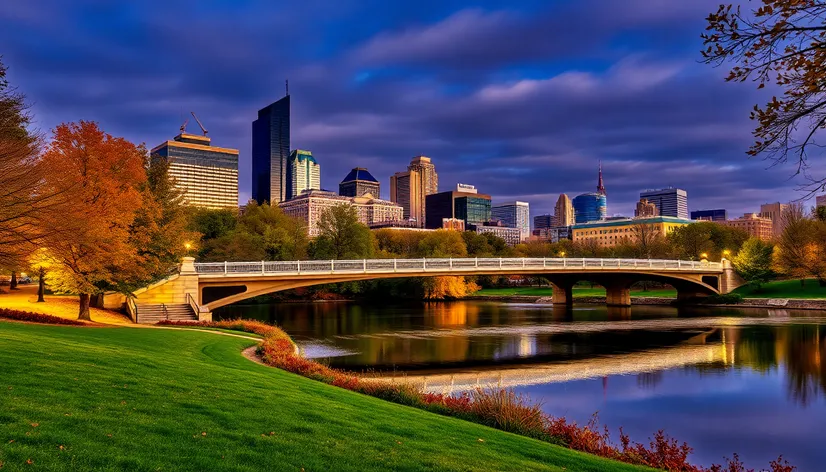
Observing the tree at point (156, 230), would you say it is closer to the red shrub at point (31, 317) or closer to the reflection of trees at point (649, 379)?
the red shrub at point (31, 317)

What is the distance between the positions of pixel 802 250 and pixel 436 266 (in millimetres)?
47117

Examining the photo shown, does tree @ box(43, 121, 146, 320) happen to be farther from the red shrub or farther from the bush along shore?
the bush along shore

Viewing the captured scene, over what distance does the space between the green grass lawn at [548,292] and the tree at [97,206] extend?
66.8m

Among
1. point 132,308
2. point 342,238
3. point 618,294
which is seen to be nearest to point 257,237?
point 342,238

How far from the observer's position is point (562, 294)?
78.9m

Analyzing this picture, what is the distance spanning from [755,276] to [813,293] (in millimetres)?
7649

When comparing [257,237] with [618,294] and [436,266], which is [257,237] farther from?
[618,294]

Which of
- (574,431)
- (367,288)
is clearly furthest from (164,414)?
(367,288)

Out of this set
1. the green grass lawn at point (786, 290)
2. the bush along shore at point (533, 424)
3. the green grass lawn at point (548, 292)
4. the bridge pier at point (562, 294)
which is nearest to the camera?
the bush along shore at point (533, 424)

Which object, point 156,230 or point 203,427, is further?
point 156,230

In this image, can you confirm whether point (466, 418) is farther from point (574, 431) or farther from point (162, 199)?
point (162, 199)

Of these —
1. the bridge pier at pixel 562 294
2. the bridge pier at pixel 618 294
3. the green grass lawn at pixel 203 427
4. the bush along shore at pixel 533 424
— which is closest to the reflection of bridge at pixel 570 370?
the bush along shore at pixel 533 424

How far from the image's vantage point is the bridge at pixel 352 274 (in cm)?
3903

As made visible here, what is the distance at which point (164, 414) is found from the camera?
8602mm
